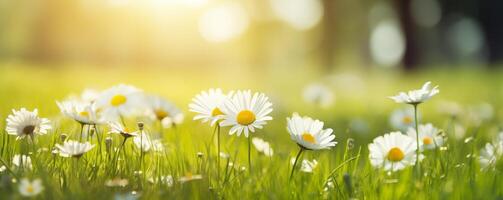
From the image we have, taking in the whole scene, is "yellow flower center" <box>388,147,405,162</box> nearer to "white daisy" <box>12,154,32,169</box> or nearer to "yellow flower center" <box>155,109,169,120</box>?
"yellow flower center" <box>155,109,169,120</box>

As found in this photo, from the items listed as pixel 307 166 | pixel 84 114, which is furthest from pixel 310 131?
pixel 84 114

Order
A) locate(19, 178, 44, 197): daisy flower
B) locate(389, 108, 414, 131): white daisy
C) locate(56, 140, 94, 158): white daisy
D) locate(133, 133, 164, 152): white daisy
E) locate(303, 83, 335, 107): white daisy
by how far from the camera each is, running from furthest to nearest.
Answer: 1. locate(303, 83, 335, 107): white daisy
2. locate(389, 108, 414, 131): white daisy
3. locate(133, 133, 164, 152): white daisy
4. locate(56, 140, 94, 158): white daisy
5. locate(19, 178, 44, 197): daisy flower

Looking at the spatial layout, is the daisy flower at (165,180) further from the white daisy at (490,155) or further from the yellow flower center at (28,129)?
the white daisy at (490,155)

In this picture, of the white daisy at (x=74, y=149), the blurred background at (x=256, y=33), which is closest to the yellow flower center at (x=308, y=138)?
the white daisy at (x=74, y=149)

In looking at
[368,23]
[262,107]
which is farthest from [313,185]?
[368,23]

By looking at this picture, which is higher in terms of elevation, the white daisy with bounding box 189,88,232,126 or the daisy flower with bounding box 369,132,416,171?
the white daisy with bounding box 189,88,232,126

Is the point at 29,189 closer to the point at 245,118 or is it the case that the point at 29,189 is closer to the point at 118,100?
the point at 245,118

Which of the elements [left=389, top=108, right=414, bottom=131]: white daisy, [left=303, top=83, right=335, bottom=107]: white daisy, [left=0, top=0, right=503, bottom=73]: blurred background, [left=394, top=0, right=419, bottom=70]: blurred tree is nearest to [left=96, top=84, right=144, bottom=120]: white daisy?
[left=389, top=108, right=414, bottom=131]: white daisy
